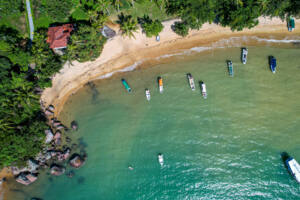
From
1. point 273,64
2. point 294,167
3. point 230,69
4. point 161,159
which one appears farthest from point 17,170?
point 273,64

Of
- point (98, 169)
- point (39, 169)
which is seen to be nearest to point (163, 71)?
point (98, 169)

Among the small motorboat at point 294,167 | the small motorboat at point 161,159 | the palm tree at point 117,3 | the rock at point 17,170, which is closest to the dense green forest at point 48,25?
the palm tree at point 117,3

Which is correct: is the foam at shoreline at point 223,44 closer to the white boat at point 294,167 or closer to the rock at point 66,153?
the rock at point 66,153

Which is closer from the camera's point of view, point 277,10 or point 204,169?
point 277,10

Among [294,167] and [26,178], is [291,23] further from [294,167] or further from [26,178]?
[26,178]

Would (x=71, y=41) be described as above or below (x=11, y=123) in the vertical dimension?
above

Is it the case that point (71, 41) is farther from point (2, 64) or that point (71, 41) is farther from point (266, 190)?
point (266, 190)
